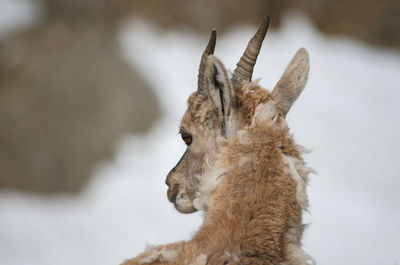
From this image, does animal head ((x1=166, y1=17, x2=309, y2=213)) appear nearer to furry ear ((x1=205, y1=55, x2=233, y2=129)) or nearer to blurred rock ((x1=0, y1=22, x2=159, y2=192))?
furry ear ((x1=205, y1=55, x2=233, y2=129))

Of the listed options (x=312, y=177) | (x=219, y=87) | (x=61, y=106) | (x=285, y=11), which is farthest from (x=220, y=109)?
(x=285, y=11)

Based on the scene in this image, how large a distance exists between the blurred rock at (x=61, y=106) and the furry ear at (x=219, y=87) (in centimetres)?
1124

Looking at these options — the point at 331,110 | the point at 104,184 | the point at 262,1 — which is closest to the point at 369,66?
the point at 331,110

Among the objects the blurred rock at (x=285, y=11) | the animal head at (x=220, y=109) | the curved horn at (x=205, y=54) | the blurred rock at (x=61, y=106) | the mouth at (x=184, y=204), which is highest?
the blurred rock at (x=285, y=11)

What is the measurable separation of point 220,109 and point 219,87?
0.16m

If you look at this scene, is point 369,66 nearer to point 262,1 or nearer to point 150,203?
point 262,1

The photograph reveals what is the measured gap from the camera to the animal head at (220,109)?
311cm

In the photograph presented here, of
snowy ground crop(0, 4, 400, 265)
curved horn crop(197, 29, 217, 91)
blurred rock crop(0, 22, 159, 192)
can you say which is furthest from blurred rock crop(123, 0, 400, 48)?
curved horn crop(197, 29, 217, 91)

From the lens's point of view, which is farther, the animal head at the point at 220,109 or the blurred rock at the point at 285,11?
the blurred rock at the point at 285,11

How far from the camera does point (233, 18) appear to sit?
18531mm

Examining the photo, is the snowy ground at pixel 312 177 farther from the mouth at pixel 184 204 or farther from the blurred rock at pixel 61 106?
the mouth at pixel 184 204

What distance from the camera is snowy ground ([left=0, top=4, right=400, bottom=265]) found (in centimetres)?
1126

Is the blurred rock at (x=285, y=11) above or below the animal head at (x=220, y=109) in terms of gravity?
above

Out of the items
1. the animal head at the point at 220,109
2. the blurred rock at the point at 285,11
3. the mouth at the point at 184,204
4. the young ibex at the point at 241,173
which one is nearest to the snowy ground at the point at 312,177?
the blurred rock at the point at 285,11
